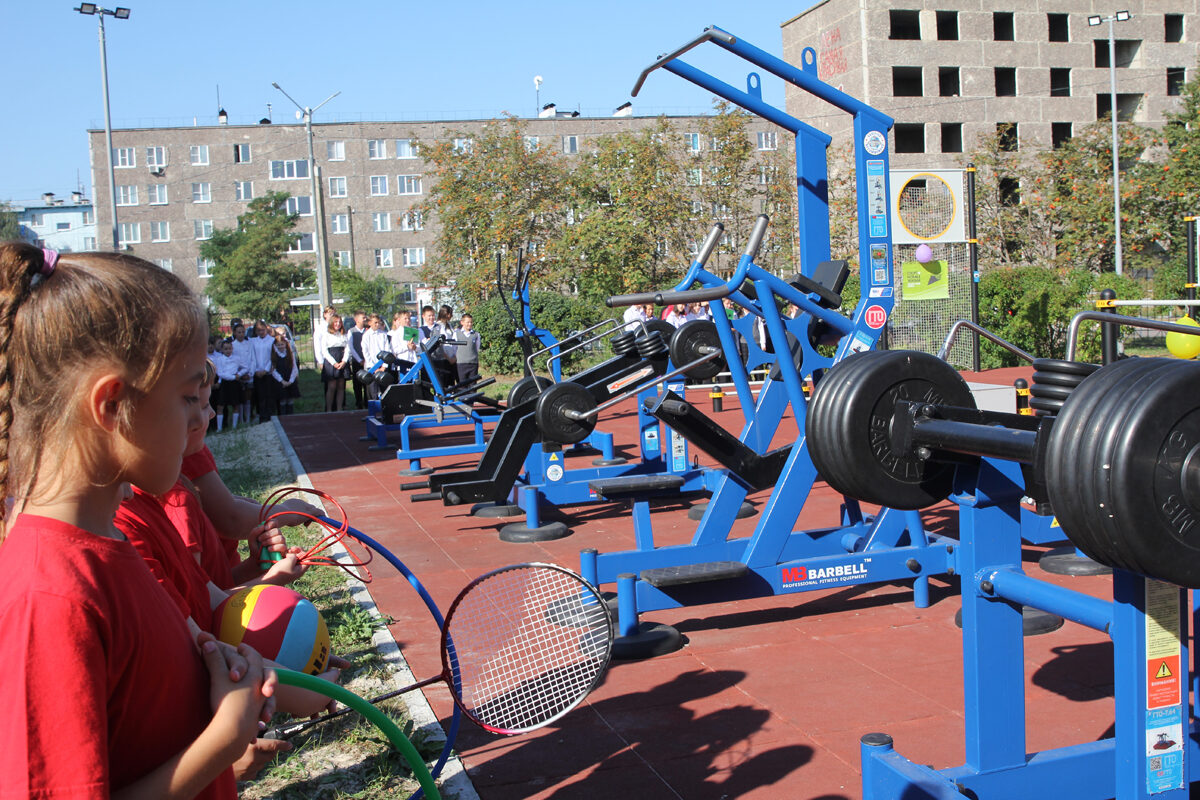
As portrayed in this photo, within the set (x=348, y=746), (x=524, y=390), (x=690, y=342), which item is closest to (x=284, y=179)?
(x=524, y=390)

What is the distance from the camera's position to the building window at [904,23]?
41812 mm

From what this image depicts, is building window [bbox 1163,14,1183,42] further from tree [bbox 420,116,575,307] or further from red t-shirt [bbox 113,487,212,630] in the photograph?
red t-shirt [bbox 113,487,212,630]

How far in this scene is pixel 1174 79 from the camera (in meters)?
44.8

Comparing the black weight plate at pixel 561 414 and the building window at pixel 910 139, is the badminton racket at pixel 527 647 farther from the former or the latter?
the building window at pixel 910 139

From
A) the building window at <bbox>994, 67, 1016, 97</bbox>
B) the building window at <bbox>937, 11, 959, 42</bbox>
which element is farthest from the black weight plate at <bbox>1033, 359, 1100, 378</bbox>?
the building window at <bbox>994, 67, 1016, 97</bbox>

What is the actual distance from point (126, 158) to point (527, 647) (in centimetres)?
6677

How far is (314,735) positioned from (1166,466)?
3.22 meters

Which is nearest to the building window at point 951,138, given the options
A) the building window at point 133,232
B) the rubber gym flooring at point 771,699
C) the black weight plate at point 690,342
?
the black weight plate at point 690,342

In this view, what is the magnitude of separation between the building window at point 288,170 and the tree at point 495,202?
38.3 metres

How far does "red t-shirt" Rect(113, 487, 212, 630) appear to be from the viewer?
191 centimetres

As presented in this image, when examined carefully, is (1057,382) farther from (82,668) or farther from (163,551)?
(82,668)

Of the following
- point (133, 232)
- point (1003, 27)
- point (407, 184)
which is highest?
point (1003, 27)

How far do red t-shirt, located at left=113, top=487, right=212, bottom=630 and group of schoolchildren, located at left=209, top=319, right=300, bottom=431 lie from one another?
45.4 ft

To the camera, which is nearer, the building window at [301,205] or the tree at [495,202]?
the tree at [495,202]
